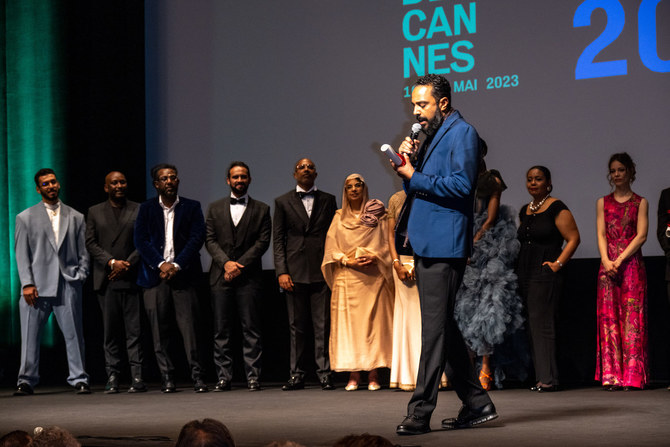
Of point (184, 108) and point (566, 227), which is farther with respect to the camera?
point (184, 108)

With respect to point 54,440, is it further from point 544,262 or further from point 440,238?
point 544,262

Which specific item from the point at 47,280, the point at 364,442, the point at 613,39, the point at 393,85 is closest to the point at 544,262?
the point at 613,39

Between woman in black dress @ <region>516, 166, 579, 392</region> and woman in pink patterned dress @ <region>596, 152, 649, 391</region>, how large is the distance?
23 centimetres

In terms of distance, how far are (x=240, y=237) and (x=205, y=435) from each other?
4.40 meters

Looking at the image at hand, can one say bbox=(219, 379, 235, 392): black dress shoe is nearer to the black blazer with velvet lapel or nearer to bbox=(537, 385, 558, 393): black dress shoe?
the black blazer with velvet lapel

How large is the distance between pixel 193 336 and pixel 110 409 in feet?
3.89

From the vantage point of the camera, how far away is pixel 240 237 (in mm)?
6176

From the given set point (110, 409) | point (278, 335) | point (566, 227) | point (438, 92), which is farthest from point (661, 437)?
point (278, 335)

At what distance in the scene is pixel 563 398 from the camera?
5094 mm

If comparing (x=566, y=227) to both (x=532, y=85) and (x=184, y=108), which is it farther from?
(x=184, y=108)

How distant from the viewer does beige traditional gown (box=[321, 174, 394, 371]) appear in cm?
604

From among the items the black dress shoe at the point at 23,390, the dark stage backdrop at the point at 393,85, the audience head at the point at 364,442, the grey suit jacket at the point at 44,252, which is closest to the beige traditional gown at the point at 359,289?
the dark stage backdrop at the point at 393,85

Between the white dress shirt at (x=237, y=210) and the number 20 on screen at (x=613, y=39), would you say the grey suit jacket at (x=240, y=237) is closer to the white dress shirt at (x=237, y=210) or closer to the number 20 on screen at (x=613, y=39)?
the white dress shirt at (x=237, y=210)

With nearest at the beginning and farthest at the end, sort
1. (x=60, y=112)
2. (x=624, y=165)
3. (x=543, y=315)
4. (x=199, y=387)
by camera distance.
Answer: (x=624, y=165), (x=543, y=315), (x=199, y=387), (x=60, y=112)
